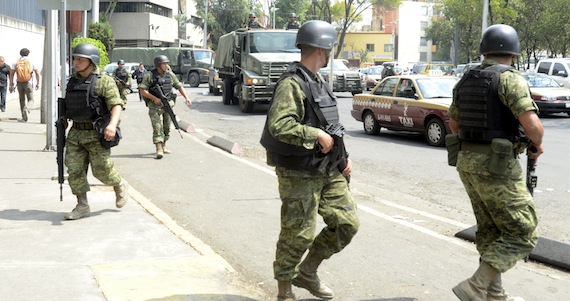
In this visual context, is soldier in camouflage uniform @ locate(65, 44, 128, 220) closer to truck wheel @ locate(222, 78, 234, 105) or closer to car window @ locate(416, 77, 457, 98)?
car window @ locate(416, 77, 457, 98)

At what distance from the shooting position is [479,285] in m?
4.48

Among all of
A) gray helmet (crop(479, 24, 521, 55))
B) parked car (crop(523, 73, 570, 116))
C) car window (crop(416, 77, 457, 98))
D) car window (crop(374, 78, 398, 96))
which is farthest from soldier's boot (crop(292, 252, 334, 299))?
parked car (crop(523, 73, 570, 116))

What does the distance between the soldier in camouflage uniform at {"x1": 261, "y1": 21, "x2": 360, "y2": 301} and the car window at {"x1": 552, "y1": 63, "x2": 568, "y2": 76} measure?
23714mm

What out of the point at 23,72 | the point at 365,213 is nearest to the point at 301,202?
the point at 365,213

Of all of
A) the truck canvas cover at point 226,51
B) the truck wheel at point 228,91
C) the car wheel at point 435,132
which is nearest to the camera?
the car wheel at point 435,132

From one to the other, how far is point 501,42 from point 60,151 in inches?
181

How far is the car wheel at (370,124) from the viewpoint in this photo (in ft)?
53.9

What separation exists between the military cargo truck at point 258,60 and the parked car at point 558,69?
31.8 feet

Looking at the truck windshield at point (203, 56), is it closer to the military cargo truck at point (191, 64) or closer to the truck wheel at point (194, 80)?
the military cargo truck at point (191, 64)

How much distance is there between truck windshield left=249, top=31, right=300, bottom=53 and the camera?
22.5 meters

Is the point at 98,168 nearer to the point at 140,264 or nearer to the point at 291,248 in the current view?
the point at 140,264

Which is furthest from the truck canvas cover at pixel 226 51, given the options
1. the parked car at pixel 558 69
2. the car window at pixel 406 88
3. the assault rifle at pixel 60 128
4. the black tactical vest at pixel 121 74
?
the assault rifle at pixel 60 128

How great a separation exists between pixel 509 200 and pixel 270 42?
1844 cm

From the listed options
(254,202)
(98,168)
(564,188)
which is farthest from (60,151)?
(564,188)
